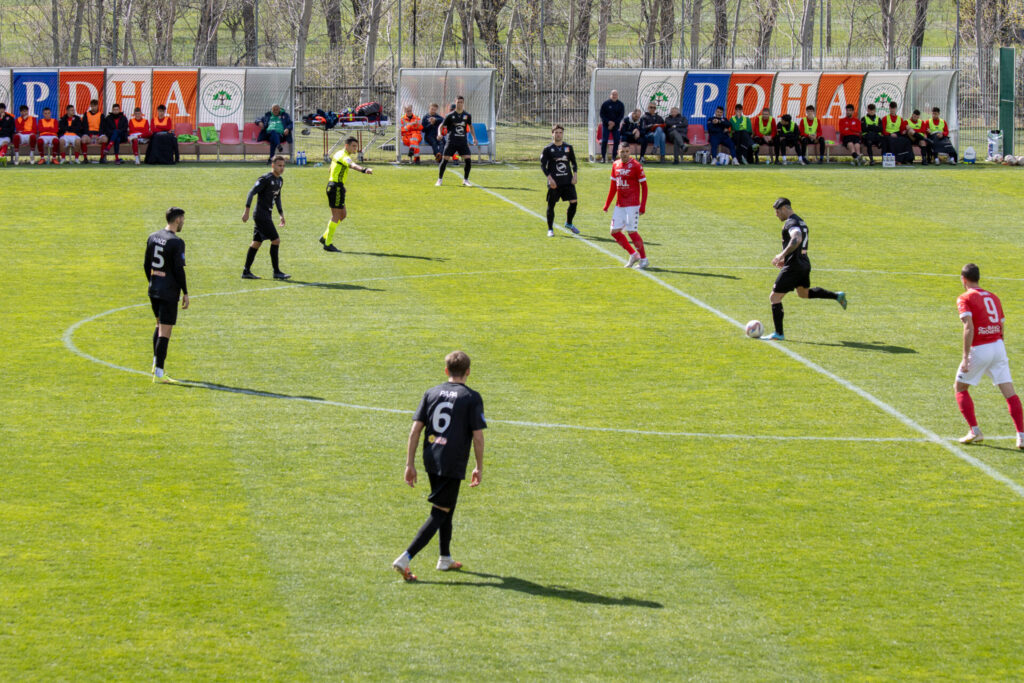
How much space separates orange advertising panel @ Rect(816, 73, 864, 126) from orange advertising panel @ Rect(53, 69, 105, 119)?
23997 mm

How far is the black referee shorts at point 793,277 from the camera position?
63.5 ft

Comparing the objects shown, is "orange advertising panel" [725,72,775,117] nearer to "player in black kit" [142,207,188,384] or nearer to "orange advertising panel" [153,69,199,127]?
"orange advertising panel" [153,69,199,127]

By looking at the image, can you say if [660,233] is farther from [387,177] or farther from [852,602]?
[852,602]

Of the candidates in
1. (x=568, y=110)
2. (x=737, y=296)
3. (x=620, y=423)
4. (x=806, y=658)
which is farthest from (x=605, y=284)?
(x=568, y=110)

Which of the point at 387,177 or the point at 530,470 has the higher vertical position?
the point at 387,177

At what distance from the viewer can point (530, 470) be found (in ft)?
44.7

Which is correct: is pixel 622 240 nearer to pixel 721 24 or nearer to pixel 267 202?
pixel 267 202

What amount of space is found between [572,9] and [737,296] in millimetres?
42809

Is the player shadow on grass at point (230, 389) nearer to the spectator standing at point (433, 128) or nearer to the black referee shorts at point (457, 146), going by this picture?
the black referee shorts at point (457, 146)

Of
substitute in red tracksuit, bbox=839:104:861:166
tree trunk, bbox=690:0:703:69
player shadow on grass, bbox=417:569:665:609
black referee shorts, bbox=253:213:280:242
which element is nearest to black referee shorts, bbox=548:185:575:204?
black referee shorts, bbox=253:213:280:242

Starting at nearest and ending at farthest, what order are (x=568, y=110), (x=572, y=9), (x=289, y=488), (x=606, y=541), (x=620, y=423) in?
(x=606, y=541) → (x=289, y=488) → (x=620, y=423) → (x=568, y=110) → (x=572, y=9)

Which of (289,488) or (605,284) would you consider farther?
(605,284)

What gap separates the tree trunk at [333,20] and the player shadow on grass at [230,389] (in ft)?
166

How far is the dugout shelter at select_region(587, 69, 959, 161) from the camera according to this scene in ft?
150
